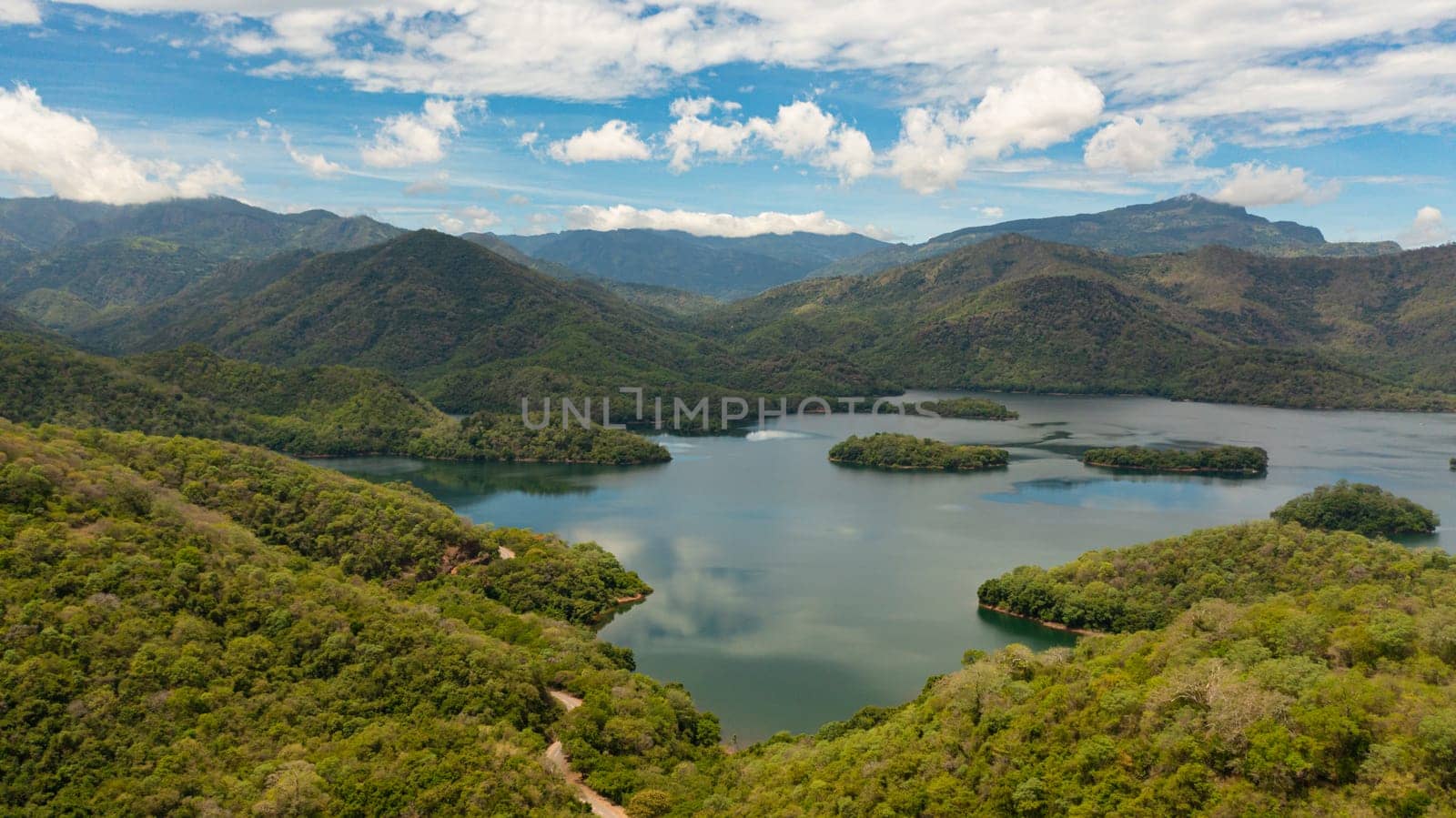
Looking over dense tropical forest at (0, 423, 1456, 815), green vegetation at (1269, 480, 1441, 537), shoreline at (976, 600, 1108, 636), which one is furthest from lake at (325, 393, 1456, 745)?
dense tropical forest at (0, 423, 1456, 815)

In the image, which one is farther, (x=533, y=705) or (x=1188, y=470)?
(x=1188, y=470)

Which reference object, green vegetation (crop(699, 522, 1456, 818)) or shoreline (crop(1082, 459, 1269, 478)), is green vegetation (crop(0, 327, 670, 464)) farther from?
green vegetation (crop(699, 522, 1456, 818))

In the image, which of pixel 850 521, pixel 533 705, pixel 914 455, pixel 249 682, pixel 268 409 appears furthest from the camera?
pixel 268 409

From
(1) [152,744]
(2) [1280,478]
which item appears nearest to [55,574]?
(1) [152,744]

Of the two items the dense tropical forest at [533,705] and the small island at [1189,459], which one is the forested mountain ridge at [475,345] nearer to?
the small island at [1189,459]

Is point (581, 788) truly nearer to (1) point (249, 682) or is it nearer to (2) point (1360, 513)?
(1) point (249, 682)

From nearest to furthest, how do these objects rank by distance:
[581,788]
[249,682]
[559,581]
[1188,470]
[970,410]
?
1. [581,788]
2. [249,682]
3. [559,581]
4. [1188,470]
5. [970,410]

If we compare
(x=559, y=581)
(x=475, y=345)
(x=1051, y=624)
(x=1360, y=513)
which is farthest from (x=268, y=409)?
(x=1360, y=513)
